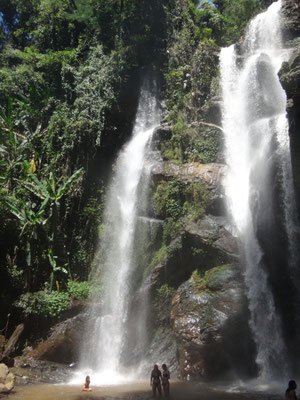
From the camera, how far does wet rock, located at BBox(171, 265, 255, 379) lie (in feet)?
34.1

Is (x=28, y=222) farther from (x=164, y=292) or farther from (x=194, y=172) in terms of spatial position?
(x=194, y=172)

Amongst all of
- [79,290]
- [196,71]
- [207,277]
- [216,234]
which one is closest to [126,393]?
[207,277]

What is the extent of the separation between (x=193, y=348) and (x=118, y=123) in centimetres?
1516

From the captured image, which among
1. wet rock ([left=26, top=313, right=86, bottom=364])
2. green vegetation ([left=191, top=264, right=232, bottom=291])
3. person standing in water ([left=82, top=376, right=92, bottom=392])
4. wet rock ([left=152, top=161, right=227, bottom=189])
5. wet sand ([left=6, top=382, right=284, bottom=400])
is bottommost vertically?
wet sand ([left=6, top=382, right=284, bottom=400])

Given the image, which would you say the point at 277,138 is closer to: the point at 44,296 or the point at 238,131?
the point at 238,131

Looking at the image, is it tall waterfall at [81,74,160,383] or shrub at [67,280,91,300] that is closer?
tall waterfall at [81,74,160,383]

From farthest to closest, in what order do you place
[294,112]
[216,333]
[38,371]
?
1. [38,371]
2. [294,112]
3. [216,333]

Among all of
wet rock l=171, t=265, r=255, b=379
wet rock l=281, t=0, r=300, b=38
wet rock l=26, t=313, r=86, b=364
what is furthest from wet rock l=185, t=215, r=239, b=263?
wet rock l=281, t=0, r=300, b=38

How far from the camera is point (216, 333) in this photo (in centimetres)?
1038

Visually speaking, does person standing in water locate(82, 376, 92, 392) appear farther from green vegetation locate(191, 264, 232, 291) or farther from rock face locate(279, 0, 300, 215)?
rock face locate(279, 0, 300, 215)

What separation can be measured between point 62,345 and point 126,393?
441 centimetres

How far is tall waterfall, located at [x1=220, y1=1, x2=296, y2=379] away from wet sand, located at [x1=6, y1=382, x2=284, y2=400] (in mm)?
2304

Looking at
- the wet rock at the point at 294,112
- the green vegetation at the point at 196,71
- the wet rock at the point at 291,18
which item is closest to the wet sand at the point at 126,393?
the wet rock at the point at 294,112

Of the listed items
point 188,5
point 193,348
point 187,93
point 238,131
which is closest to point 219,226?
point 193,348
